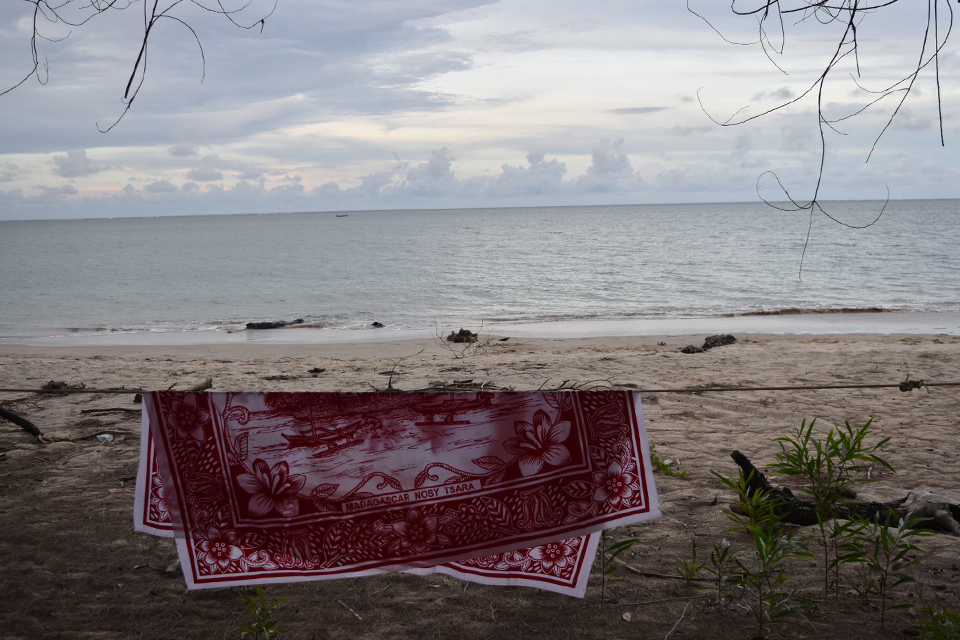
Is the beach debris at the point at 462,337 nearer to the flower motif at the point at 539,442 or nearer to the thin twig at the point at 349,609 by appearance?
the thin twig at the point at 349,609

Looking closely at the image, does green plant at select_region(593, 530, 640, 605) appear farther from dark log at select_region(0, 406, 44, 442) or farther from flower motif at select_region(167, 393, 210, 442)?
dark log at select_region(0, 406, 44, 442)

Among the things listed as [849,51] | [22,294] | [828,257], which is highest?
[849,51]

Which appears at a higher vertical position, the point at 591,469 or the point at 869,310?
the point at 591,469

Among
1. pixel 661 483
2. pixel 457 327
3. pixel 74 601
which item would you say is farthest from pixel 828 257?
pixel 74 601

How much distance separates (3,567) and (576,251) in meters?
40.3

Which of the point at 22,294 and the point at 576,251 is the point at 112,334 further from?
the point at 576,251

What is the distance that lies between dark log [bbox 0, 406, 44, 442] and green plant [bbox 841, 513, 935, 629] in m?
4.82

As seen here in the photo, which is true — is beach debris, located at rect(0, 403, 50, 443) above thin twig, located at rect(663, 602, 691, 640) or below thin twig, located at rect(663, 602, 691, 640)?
above

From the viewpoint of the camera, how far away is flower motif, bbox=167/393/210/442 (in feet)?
8.64

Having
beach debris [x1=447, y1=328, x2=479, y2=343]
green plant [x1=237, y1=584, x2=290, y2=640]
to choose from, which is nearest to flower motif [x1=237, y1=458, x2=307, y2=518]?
green plant [x1=237, y1=584, x2=290, y2=640]

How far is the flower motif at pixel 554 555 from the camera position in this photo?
2.62m

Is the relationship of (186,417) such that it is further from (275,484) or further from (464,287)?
(464,287)

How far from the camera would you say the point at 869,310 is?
666 inches

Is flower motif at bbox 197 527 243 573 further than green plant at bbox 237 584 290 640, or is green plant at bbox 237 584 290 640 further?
flower motif at bbox 197 527 243 573
